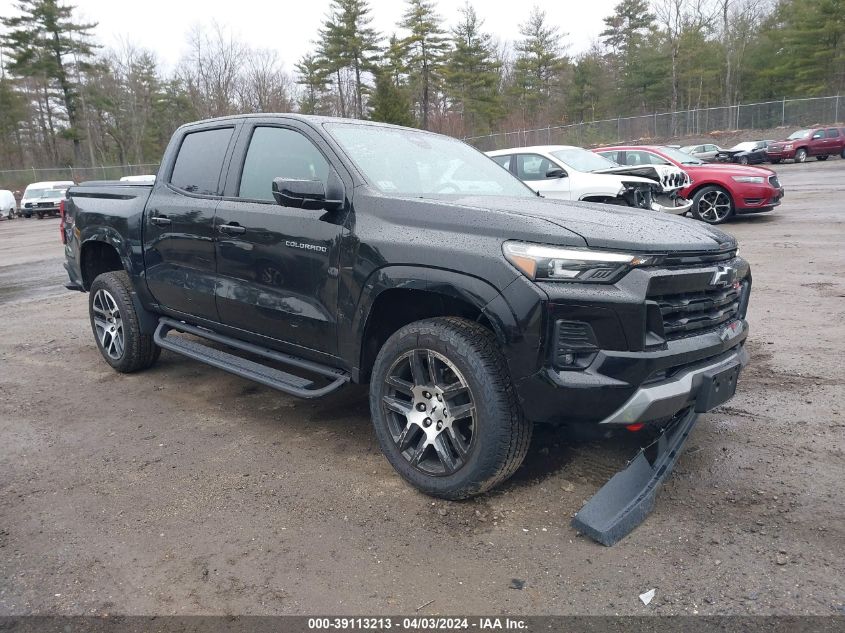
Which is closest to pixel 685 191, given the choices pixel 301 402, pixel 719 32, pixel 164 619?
pixel 301 402

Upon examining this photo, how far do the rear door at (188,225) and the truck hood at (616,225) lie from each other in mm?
1833

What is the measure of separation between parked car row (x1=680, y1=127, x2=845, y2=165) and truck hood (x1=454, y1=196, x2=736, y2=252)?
30.3 meters

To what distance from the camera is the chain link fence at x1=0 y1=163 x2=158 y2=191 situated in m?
45.8

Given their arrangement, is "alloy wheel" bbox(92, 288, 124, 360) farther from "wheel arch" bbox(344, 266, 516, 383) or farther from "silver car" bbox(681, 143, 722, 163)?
"silver car" bbox(681, 143, 722, 163)

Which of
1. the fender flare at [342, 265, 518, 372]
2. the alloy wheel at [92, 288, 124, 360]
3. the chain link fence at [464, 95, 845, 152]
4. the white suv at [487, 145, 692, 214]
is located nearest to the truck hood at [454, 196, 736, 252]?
the fender flare at [342, 265, 518, 372]

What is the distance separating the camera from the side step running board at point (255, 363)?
3.66m

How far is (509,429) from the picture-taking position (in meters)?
2.91

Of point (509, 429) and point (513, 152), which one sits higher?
point (513, 152)

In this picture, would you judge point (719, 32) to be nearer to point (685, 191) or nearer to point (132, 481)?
point (685, 191)

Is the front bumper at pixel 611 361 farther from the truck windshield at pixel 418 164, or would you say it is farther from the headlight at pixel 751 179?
the headlight at pixel 751 179

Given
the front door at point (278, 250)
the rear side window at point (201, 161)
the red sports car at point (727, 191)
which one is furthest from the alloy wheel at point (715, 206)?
the front door at point (278, 250)

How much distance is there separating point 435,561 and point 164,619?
108cm

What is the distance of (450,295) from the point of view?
2.99m

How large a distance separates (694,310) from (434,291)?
1189mm
